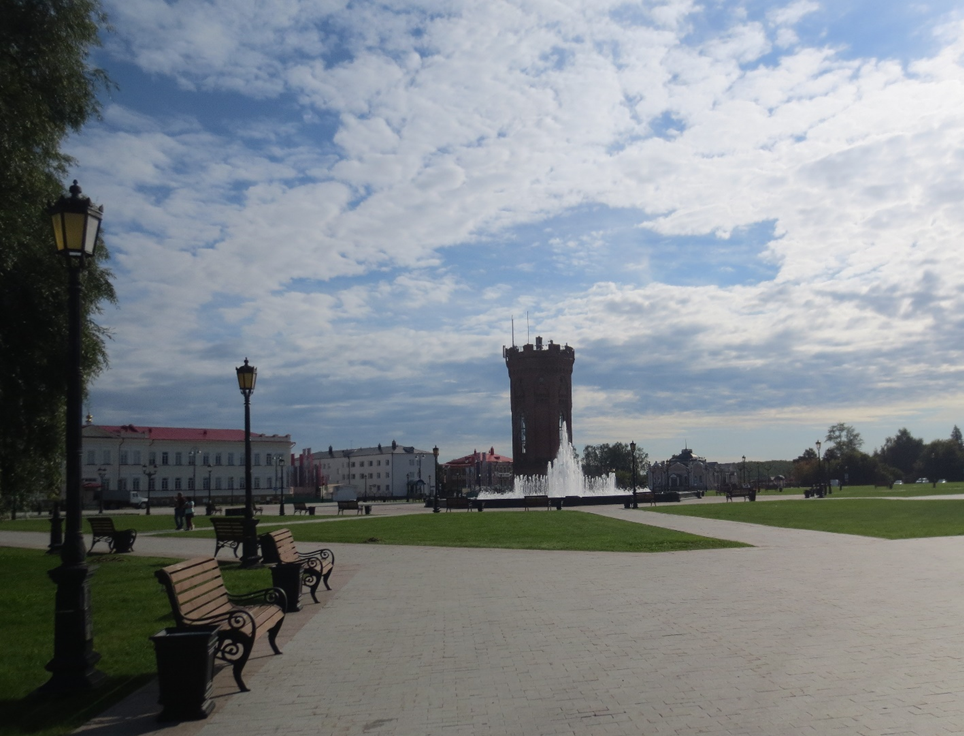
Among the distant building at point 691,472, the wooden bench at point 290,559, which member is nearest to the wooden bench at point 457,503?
the wooden bench at point 290,559

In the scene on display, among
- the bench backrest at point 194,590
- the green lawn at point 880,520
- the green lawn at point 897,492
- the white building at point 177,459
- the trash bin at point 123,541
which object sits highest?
the white building at point 177,459

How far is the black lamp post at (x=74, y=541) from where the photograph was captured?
6.86 metres

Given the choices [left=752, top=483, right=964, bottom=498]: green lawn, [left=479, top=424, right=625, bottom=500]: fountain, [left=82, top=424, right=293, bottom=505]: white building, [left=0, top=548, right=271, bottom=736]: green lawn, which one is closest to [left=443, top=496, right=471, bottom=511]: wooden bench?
[left=479, top=424, right=625, bottom=500]: fountain

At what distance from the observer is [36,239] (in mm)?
14109

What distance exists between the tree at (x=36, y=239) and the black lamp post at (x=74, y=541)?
571cm

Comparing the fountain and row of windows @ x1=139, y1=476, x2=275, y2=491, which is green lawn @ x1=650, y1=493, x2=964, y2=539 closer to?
the fountain

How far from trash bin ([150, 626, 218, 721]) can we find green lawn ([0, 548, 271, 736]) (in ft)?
2.14

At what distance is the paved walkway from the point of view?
5.86 meters

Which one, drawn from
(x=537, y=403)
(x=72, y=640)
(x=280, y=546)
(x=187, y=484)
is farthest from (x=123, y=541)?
(x=187, y=484)

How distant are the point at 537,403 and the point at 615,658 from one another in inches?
2928

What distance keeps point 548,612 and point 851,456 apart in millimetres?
97101

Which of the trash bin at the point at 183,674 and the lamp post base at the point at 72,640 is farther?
the lamp post base at the point at 72,640

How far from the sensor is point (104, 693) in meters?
6.86

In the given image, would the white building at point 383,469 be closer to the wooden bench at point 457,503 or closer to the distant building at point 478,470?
the distant building at point 478,470
